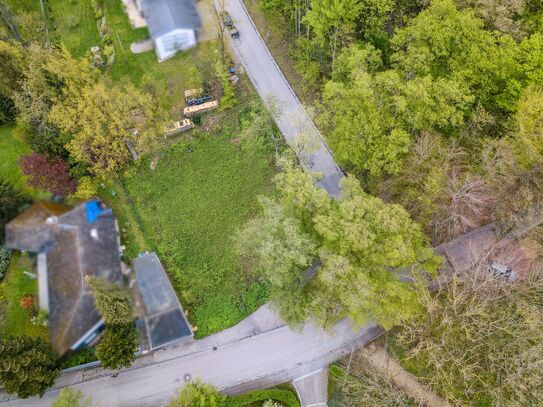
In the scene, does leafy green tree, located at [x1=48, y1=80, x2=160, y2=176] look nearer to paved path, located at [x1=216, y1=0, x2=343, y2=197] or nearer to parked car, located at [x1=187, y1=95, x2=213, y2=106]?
parked car, located at [x1=187, y1=95, x2=213, y2=106]

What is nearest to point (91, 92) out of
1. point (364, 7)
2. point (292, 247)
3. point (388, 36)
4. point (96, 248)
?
point (96, 248)

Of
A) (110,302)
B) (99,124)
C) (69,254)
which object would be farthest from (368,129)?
(69,254)


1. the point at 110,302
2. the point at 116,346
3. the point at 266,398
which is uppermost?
the point at 110,302

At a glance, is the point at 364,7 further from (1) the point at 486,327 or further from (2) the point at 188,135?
(1) the point at 486,327

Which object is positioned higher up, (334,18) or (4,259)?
(334,18)

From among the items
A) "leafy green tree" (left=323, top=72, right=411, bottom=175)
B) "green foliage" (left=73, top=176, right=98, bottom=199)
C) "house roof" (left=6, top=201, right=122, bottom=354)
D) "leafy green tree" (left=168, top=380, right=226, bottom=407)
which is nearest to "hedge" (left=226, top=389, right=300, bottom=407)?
"leafy green tree" (left=168, top=380, right=226, bottom=407)

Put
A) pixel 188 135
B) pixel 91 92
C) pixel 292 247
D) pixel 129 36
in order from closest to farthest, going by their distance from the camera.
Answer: pixel 292 247
pixel 91 92
pixel 188 135
pixel 129 36

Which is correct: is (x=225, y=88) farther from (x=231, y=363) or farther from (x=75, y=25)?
(x=231, y=363)

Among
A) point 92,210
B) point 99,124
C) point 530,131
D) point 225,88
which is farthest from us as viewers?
point 225,88
